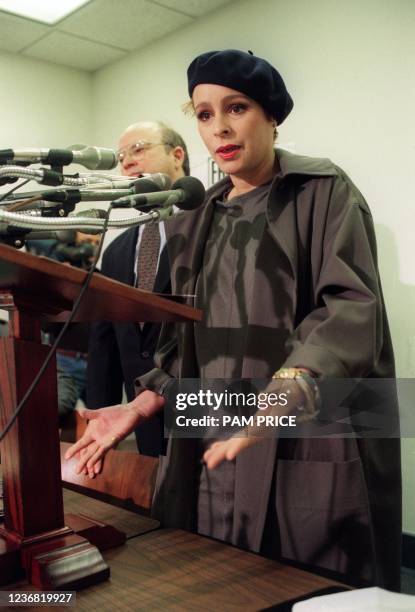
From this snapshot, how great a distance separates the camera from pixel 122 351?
6.57ft

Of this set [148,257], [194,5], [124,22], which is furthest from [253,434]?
[124,22]

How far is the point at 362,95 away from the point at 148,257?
107 centimetres

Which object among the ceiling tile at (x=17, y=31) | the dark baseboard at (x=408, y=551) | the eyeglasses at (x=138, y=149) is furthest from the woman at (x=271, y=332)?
the ceiling tile at (x=17, y=31)

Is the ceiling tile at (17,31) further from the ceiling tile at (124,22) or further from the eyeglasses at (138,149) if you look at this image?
the eyeglasses at (138,149)

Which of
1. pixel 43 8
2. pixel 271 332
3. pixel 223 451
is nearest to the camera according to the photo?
pixel 223 451

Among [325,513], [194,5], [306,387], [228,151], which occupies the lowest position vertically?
[325,513]

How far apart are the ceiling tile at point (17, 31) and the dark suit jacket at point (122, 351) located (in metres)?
1.67

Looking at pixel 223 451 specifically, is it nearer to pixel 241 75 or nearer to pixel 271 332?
pixel 271 332

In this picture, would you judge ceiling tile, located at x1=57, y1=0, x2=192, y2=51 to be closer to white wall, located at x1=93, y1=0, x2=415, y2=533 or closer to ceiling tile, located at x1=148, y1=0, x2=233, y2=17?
ceiling tile, located at x1=148, y1=0, x2=233, y2=17

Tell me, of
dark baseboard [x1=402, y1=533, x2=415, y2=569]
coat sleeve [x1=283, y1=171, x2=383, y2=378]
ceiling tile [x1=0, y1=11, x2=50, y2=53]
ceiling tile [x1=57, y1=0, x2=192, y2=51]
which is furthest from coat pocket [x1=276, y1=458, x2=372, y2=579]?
ceiling tile [x1=0, y1=11, x2=50, y2=53]

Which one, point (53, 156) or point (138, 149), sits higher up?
point (138, 149)

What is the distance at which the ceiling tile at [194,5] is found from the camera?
2.71 meters

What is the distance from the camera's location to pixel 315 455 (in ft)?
3.43

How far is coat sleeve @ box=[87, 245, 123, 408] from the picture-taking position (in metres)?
2.12
